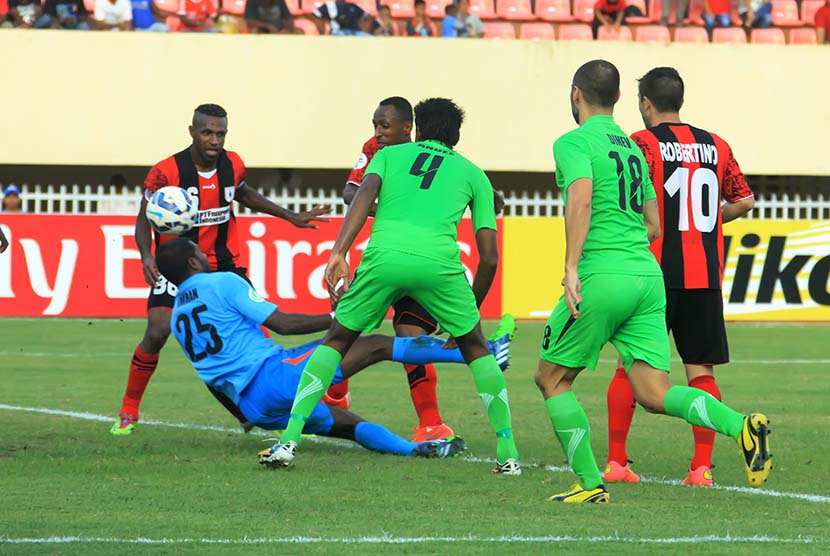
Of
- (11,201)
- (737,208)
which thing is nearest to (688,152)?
(737,208)

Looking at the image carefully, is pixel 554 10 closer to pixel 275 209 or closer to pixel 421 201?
pixel 275 209

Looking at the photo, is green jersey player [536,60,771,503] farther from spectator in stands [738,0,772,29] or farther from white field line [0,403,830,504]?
spectator in stands [738,0,772,29]

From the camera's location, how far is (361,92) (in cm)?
2558

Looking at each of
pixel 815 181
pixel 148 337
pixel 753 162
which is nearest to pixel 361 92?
pixel 753 162

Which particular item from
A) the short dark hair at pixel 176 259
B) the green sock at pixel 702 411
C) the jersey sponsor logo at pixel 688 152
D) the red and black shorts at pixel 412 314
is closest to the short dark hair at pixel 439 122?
the jersey sponsor logo at pixel 688 152

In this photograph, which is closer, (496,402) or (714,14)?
(496,402)

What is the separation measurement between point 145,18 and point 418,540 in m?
20.5

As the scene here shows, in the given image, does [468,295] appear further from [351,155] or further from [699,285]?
[351,155]

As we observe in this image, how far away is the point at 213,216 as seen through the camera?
9.84m

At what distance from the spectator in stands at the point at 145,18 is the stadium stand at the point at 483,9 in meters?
5.26

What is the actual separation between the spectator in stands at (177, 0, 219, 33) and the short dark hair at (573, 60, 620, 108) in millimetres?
19026

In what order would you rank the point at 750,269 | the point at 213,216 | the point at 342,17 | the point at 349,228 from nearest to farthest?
the point at 349,228
the point at 213,216
the point at 750,269
the point at 342,17

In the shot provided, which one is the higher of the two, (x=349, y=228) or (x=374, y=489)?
(x=349, y=228)

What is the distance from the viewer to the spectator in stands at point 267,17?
2508 cm
